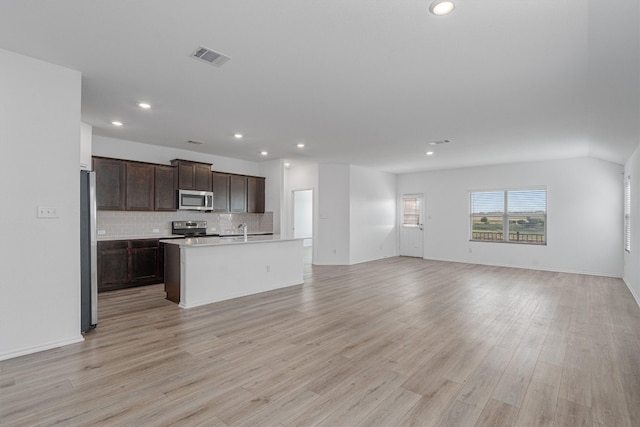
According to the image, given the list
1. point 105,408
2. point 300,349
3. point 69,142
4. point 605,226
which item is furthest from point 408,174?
point 105,408

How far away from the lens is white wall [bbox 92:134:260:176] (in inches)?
227

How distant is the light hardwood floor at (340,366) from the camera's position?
209 cm

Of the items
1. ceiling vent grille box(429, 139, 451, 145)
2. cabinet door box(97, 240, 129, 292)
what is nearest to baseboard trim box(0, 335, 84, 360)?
cabinet door box(97, 240, 129, 292)

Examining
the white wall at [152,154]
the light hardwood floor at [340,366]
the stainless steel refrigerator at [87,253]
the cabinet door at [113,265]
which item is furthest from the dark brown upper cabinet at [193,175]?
the stainless steel refrigerator at [87,253]

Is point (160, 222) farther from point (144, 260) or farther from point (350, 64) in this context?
point (350, 64)

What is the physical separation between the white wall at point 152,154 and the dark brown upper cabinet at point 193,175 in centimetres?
31

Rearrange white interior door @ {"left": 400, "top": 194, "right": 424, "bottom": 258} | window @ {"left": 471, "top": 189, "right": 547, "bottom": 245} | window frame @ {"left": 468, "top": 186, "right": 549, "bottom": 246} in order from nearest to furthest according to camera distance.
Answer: window frame @ {"left": 468, "top": 186, "right": 549, "bottom": 246} < window @ {"left": 471, "top": 189, "right": 547, "bottom": 245} < white interior door @ {"left": 400, "top": 194, "right": 424, "bottom": 258}

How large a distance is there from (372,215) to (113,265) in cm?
637

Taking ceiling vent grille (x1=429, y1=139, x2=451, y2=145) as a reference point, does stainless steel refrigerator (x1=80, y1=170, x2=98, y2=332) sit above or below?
below

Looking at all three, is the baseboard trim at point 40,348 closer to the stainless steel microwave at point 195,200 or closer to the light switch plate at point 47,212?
the light switch plate at point 47,212

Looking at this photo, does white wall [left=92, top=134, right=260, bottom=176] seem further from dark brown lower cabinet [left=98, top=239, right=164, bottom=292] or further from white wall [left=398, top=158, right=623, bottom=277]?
white wall [left=398, top=158, right=623, bottom=277]

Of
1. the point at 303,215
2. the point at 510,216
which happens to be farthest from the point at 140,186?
the point at 510,216

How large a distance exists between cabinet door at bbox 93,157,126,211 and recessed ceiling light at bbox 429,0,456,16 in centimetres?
558

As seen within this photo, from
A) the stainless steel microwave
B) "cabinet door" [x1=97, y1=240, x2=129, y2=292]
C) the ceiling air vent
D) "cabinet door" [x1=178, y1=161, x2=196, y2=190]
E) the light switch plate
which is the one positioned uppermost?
the ceiling air vent
